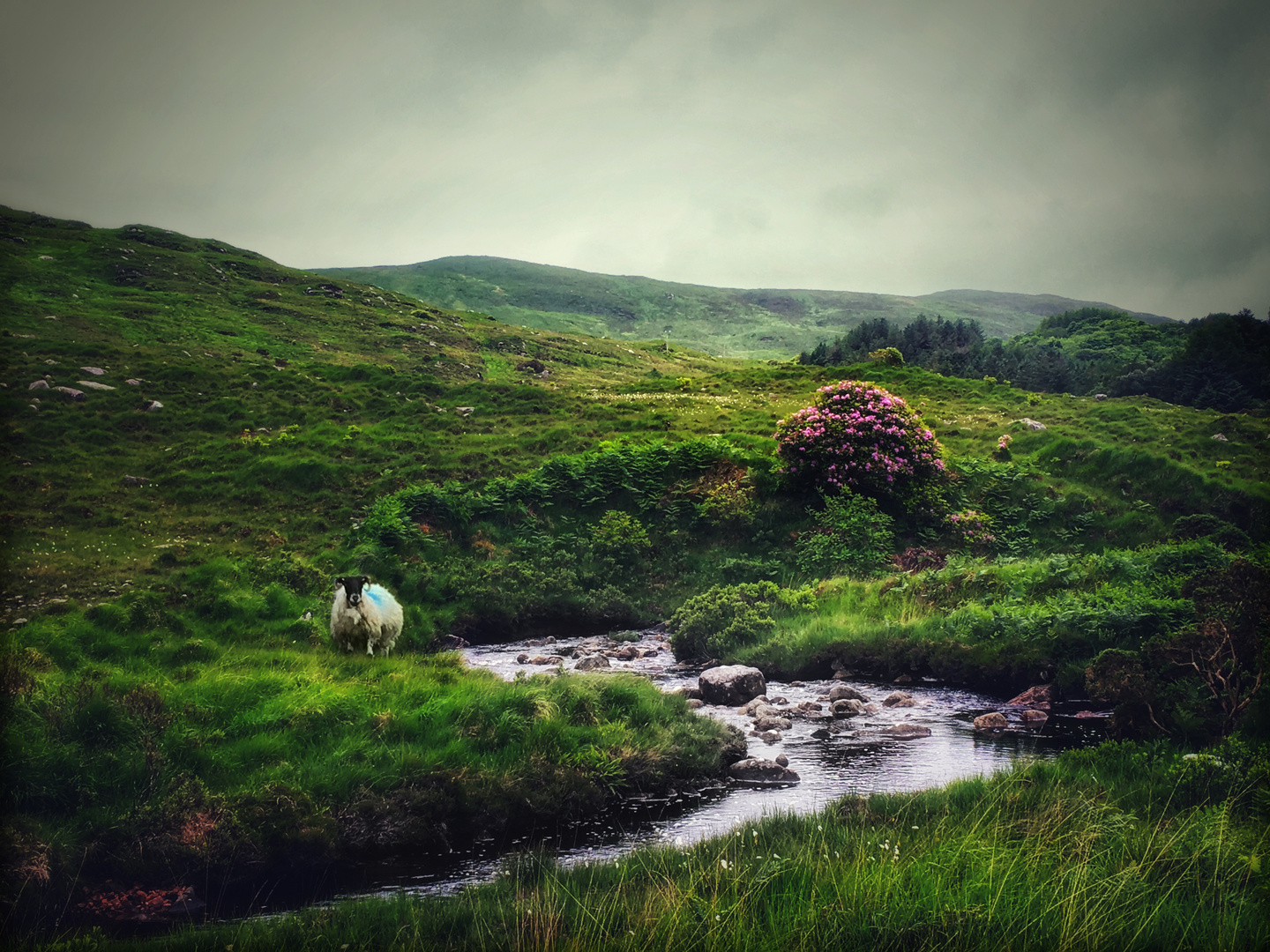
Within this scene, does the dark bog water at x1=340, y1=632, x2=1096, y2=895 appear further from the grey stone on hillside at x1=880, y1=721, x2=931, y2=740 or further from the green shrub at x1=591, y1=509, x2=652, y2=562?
the green shrub at x1=591, y1=509, x2=652, y2=562

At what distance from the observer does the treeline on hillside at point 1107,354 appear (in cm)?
3275

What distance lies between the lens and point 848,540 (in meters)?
22.9

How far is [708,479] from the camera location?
83.0ft

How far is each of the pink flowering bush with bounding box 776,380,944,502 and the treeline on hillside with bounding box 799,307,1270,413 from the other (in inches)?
611

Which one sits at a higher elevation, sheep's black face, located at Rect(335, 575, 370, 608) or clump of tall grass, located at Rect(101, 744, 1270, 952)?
sheep's black face, located at Rect(335, 575, 370, 608)

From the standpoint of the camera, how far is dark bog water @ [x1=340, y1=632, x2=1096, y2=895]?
9391mm

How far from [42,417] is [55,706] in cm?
1942

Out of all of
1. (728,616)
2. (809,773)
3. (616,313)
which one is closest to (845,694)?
(809,773)

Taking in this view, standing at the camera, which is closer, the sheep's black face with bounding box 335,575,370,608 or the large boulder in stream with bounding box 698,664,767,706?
the sheep's black face with bounding box 335,575,370,608

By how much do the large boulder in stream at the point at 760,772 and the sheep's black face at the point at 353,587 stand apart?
7968 mm

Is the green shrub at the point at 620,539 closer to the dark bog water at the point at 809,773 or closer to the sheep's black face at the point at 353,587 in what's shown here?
the dark bog water at the point at 809,773

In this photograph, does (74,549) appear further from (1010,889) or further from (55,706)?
(1010,889)

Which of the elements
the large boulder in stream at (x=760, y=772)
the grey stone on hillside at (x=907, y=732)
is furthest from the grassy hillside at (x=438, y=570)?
the grey stone on hillside at (x=907, y=732)

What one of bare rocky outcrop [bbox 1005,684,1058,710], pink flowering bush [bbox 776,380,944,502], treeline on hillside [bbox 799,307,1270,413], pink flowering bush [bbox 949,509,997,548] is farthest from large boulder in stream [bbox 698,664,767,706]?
treeline on hillside [bbox 799,307,1270,413]
